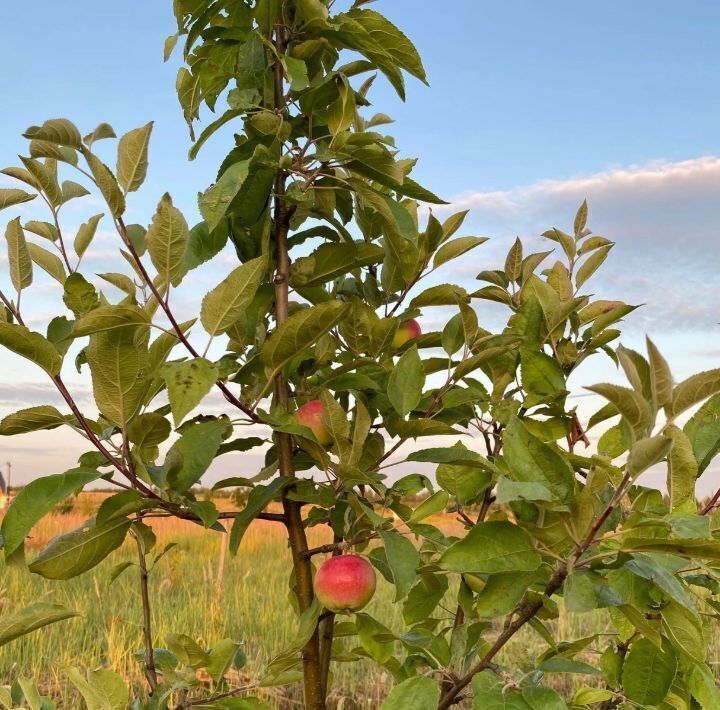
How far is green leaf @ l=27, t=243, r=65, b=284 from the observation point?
5.26 ft

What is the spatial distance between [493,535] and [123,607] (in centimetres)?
401

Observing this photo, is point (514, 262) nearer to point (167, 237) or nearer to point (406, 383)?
point (406, 383)

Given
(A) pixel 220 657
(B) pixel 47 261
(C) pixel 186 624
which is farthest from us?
(C) pixel 186 624

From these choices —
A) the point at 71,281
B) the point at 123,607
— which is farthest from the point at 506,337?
the point at 123,607

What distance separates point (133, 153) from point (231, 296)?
0.30 metres

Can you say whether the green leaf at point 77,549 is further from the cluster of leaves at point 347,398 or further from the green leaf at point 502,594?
the green leaf at point 502,594

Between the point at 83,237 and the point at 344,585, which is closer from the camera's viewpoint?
the point at 344,585

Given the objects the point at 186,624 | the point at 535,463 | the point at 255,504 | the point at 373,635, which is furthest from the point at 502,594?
the point at 186,624

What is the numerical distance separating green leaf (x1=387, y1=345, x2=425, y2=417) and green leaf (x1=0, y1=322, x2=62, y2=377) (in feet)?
1.97

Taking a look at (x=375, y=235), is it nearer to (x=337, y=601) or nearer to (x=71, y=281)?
(x=71, y=281)

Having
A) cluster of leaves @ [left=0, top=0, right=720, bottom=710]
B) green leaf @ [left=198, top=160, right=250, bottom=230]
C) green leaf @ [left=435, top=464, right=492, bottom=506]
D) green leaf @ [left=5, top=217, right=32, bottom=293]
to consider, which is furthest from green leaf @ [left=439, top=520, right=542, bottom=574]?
green leaf @ [left=5, top=217, right=32, bottom=293]

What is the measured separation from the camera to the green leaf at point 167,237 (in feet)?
4.29

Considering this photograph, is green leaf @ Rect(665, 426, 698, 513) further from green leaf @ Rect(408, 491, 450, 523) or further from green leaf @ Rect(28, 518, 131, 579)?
green leaf @ Rect(28, 518, 131, 579)

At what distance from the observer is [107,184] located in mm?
1257
